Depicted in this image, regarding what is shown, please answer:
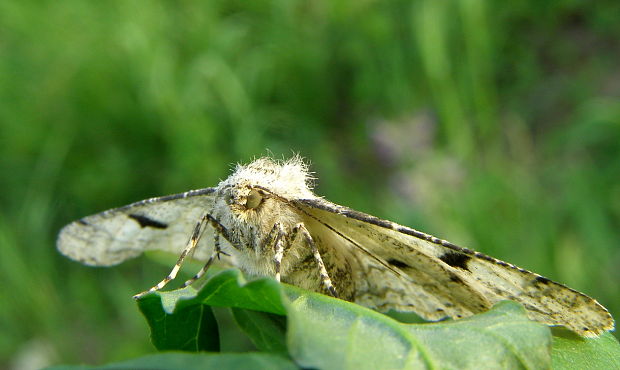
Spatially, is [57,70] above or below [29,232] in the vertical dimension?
above

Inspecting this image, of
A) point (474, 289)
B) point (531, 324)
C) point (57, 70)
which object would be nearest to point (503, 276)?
point (474, 289)

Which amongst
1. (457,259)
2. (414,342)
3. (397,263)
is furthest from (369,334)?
(397,263)

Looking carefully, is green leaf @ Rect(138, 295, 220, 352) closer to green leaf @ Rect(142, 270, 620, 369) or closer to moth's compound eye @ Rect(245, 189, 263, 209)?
green leaf @ Rect(142, 270, 620, 369)

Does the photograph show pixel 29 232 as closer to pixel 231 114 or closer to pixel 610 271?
pixel 231 114

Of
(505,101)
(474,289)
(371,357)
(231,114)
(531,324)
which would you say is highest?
(505,101)

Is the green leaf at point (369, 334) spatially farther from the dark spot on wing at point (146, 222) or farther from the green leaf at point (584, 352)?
the dark spot on wing at point (146, 222)

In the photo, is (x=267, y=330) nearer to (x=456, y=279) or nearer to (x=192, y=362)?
(x=192, y=362)

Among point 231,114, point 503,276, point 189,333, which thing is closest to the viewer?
point 189,333
